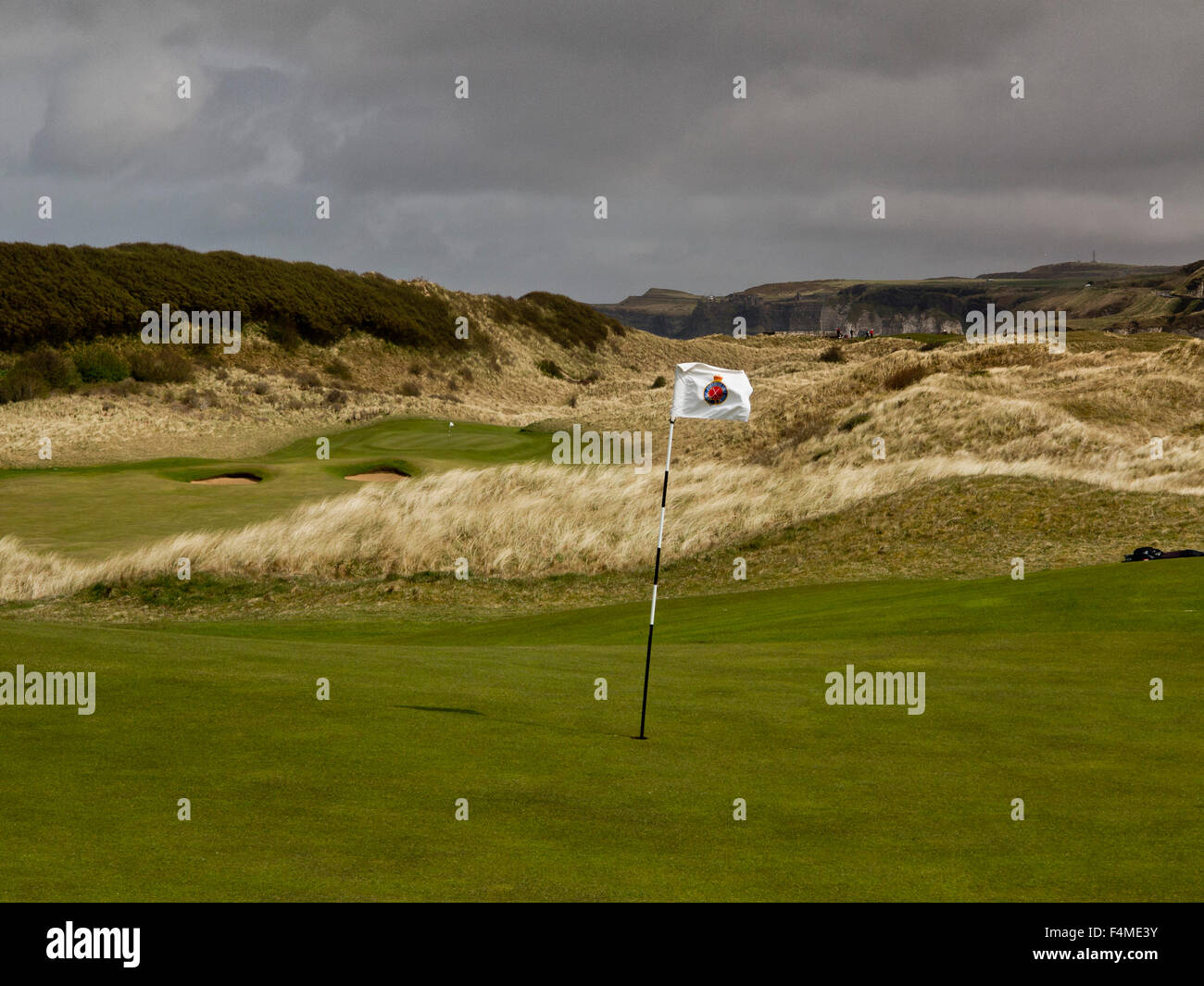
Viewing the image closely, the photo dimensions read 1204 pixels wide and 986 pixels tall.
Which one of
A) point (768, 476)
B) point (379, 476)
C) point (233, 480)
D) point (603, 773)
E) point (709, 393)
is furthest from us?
point (379, 476)

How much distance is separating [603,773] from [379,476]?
124ft

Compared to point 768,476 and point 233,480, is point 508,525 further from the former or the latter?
point 233,480

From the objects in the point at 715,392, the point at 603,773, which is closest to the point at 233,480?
the point at 715,392

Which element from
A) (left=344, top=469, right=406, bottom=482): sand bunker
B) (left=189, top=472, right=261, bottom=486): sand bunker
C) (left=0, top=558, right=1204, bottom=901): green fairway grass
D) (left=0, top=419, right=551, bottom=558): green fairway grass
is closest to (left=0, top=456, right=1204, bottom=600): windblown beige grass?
(left=0, top=419, right=551, bottom=558): green fairway grass

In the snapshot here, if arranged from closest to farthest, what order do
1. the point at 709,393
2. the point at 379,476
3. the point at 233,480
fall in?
the point at 709,393 < the point at 233,480 < the point at 379,476

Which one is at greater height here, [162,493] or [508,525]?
Answer: [162,493]

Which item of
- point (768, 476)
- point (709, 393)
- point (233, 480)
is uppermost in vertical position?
point (709, 393)

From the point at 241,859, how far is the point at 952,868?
359cm

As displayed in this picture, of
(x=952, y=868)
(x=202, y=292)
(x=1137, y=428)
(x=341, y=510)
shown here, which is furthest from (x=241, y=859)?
(x=202, y=292)

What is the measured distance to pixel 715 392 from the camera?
11484mm

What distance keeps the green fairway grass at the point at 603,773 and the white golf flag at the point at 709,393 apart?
2.68 m

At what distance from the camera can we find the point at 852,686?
11.8 metres

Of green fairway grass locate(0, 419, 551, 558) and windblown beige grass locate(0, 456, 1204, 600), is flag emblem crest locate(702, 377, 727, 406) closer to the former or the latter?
windblown beige grass locate(0, 456, 1204, 600)

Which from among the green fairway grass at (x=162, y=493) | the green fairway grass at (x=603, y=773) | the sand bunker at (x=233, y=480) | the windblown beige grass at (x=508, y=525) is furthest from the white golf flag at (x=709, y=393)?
the sand bunker at (x=233, y=480)
